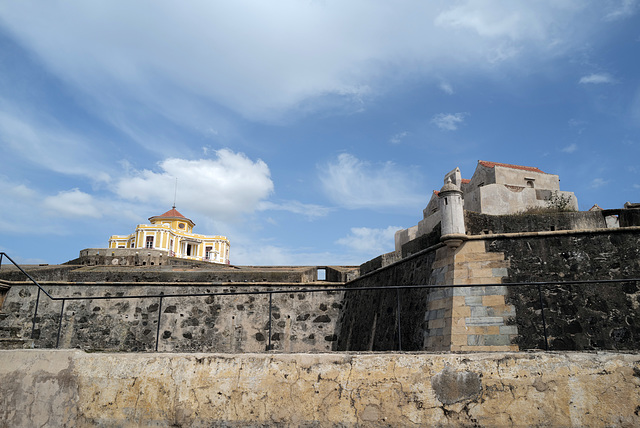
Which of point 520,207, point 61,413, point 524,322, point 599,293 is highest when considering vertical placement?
point 520,207

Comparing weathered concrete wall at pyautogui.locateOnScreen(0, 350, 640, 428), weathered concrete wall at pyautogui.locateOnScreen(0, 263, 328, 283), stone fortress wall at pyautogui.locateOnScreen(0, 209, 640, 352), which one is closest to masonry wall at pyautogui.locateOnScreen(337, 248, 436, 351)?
stone fortress wall at pyautogui.locateOnScreen(0, 209, 640, 352)

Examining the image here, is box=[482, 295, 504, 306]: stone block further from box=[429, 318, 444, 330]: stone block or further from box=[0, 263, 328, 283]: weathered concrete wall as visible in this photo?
box=[0, 263, 328, 283]: weathered concrete wall

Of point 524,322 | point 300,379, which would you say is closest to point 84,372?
point 300,379

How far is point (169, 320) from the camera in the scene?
13180 mm

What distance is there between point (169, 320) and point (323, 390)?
974 centimetres

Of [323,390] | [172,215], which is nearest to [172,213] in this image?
[172,215]

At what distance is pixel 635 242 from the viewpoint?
8.98 metres

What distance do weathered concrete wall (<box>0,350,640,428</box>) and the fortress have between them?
0.5 inches

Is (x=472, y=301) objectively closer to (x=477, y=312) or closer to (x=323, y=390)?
(x=477, y=312)

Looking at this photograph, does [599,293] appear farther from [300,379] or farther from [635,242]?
[300,379]

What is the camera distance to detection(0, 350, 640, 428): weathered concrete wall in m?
4.45

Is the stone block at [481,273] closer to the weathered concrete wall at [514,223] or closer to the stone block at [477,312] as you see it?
the stone block at [477,312]

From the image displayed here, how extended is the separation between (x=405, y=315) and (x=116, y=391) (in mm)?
7594

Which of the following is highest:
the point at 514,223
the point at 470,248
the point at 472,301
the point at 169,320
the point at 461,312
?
the point at 514,223
